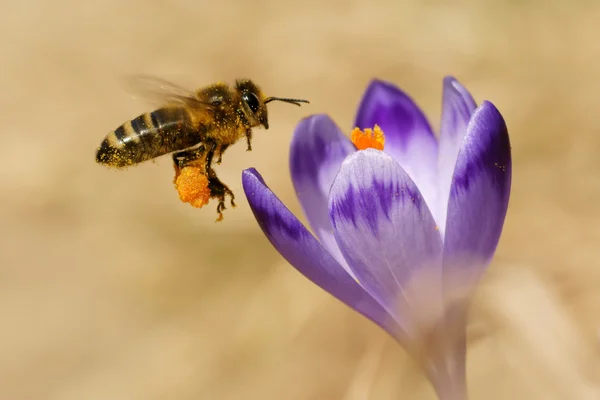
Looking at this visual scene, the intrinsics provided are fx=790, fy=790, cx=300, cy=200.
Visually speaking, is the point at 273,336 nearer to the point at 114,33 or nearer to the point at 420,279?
the point at 420,279

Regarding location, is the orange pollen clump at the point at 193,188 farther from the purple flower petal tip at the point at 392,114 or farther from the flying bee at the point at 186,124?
the purple flower petal tip at the point at 392,114

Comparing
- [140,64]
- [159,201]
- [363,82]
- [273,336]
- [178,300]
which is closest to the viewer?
[273,336]

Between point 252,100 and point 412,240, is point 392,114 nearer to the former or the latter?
point 252,100

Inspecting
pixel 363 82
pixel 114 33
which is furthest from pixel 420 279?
pixel 114 33

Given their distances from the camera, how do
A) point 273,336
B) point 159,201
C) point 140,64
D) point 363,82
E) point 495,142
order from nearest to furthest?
point 495,142, point 273,336, point 159,201, point 363,82, point 140,64

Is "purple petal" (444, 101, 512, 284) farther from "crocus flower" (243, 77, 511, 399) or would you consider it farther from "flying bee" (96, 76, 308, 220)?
"flying bee" (96, 76, 308, 220)

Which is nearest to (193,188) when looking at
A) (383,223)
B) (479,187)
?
(383,223)
